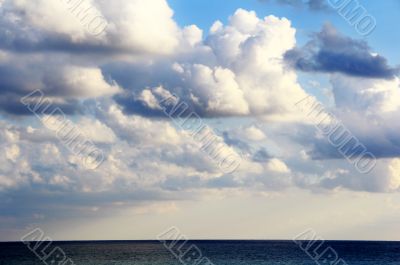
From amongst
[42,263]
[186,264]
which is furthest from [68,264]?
[186,264]

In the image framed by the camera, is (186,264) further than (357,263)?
No

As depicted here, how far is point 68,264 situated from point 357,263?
268 ft

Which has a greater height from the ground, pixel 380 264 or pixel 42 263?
pixel 380 264

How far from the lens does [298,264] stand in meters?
150

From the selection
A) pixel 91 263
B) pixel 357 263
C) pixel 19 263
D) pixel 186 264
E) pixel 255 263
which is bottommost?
pixel 19 263

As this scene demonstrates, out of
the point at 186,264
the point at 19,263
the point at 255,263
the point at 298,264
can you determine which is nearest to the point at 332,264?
the point at 298,264

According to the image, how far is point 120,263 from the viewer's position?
156 m

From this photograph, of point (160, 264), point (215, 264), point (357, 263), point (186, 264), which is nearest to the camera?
point (186, 264)

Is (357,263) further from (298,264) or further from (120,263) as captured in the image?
(120,263)

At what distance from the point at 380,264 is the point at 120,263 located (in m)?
74.8

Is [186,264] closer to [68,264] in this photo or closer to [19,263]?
[68,264]

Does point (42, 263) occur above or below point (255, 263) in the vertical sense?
below

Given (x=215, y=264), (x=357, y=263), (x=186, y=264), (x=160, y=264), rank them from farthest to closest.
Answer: (x=357, y=263)
(x=215, y=264)
(x=160, y=264)
(x=186, y=264)

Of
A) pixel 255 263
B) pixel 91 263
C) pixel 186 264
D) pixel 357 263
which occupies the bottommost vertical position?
pixel 91 263
